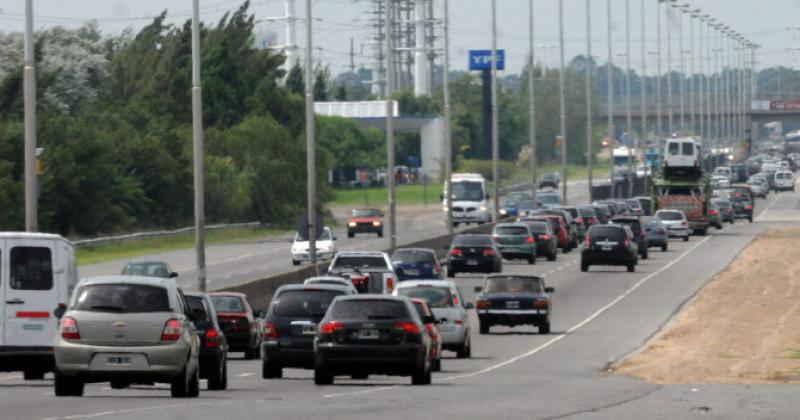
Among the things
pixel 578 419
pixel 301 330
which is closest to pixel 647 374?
pixel 301 330

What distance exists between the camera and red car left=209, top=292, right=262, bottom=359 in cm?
3697

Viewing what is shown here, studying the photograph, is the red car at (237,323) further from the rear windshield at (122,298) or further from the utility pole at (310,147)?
the utility pole at (310,147)

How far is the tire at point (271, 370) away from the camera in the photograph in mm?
30281

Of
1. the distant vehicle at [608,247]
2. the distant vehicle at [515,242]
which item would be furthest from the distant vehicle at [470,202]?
the distant vehicle at [608,247]

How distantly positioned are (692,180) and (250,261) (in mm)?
27395

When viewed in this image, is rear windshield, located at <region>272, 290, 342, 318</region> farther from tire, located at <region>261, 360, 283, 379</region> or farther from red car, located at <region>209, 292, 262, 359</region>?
red car, located at <region>209, 292, 262, 359</region>

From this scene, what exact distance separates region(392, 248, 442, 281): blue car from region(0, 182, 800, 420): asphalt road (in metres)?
8.90

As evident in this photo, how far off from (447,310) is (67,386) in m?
13.5

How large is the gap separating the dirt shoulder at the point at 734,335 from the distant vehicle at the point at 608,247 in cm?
357

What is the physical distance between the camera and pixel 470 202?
102688mm

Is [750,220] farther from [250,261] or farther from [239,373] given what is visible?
[239,373]

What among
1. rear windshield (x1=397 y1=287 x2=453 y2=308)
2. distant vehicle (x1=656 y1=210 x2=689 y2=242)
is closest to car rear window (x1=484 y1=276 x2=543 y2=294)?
rear windshield (x1=397 y1=287 x2=453 y2=308)

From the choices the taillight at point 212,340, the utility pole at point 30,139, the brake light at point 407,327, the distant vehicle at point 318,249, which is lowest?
the distant vehicle at point 318,249

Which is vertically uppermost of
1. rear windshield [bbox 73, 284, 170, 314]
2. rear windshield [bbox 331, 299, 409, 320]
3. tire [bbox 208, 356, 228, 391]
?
rear windshield [bbox 73, 284, 170, 314]
